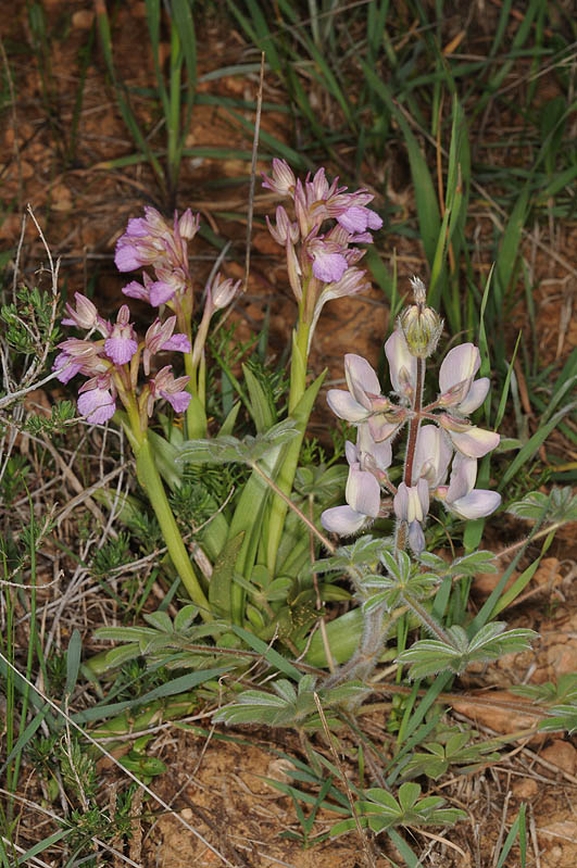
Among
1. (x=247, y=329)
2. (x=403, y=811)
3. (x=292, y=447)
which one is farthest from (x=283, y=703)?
(x=247, y=329)

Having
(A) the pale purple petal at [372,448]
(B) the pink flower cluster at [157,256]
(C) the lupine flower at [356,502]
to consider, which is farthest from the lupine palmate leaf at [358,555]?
(B) the pink flower cluster at [157,256]

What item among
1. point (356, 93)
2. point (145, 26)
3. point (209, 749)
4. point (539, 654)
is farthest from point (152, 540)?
point (145, 26)

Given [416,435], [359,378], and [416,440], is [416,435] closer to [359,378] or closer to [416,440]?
[416,440]

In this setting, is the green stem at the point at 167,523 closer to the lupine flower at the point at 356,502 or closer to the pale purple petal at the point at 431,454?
the lupine flower at the point at 356,502

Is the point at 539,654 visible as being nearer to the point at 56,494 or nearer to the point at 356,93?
the point at 56,494

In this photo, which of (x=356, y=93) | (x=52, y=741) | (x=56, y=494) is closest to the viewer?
(x=52, y=741)

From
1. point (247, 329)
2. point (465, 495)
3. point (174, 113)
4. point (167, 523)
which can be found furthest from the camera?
point (174, 113)
